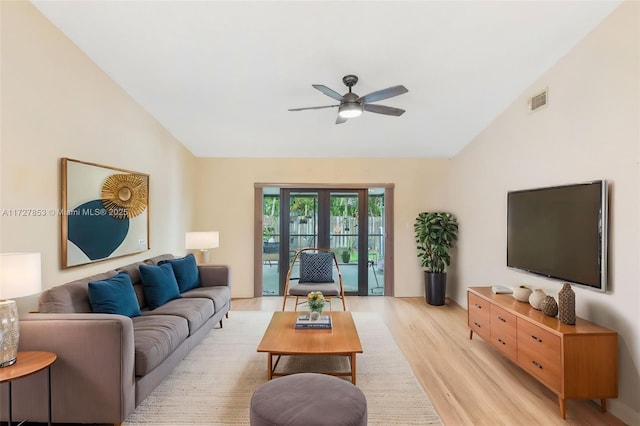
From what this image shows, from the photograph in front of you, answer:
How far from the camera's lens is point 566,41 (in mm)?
2676

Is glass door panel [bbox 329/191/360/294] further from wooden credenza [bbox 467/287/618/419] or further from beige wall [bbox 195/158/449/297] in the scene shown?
A: wooden credenza [bbox 467/287/618/419]

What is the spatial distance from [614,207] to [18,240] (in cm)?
436

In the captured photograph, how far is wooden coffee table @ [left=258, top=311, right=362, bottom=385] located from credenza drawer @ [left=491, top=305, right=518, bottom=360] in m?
1.36

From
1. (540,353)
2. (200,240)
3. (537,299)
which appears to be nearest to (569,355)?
(540,353)

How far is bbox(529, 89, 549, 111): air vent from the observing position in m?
3.08

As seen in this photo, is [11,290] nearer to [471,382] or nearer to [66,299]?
[66,299]

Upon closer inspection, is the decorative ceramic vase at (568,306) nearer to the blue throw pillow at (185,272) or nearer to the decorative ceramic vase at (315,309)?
the decorative ceramic vase at (315,309)

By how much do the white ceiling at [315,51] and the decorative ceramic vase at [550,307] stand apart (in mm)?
2137

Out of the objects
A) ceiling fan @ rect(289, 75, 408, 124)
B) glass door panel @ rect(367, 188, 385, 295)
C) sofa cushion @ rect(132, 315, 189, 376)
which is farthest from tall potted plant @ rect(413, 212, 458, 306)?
sofa cushion @ rect(132, 315, 189, 376)

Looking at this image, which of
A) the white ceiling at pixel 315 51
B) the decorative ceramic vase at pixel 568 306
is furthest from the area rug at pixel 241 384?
the white ceiling at pixel 315 51

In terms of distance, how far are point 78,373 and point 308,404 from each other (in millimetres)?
1496

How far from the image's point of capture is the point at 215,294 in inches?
145

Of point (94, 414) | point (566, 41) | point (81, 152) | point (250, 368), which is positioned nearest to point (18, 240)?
point (81, 152)

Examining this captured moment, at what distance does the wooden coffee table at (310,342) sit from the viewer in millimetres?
2488
